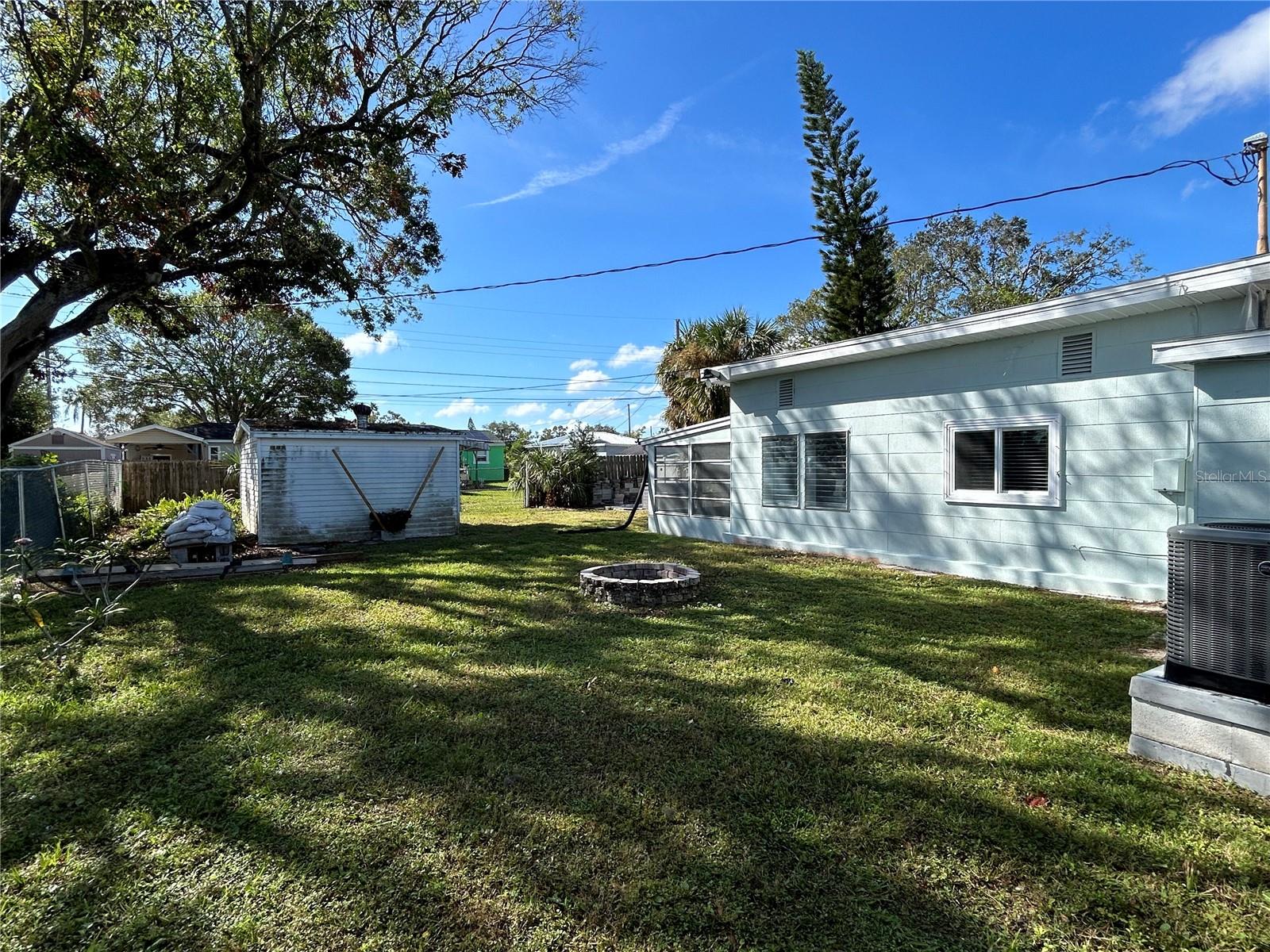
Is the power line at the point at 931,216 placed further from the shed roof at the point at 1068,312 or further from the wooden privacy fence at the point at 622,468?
the wooden privacy fence at the point at 622,468

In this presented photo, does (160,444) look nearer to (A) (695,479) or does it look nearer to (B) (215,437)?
(B) (215,437)

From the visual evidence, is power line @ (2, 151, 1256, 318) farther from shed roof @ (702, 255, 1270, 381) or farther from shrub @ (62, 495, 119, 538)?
shrub @ (62, 495, 119, 538)

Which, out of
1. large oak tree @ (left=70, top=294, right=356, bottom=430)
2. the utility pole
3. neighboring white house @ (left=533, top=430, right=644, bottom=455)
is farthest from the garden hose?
large oak tree @ (left=70, top=294, right=356, bottom=430)

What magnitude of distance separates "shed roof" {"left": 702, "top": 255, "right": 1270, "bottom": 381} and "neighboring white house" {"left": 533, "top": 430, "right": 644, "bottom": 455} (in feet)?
37.9

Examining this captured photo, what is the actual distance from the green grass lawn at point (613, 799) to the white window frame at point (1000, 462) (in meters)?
1.98

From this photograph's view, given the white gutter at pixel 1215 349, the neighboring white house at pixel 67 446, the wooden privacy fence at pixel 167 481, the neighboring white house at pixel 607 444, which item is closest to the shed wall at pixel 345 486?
the wooden privacy fence at pixel 167 481

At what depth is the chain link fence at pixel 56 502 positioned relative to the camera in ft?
22.7

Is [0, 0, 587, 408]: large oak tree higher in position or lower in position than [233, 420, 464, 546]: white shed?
higher

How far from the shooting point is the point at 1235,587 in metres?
2.53

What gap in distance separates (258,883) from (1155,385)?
791cm

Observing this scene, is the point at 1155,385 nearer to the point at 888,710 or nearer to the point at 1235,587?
the point at 1235,587

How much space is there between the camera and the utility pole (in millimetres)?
8617

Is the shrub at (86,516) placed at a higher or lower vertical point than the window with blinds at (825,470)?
lower

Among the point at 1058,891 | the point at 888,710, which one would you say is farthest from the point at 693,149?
the point at 1058,891
